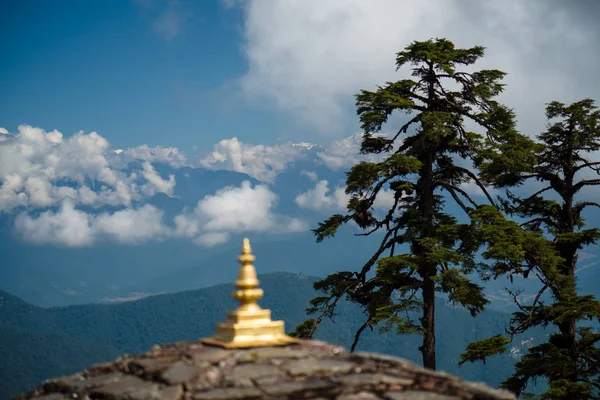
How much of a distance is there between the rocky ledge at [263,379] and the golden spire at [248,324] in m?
0.11

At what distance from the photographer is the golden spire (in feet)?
25.5

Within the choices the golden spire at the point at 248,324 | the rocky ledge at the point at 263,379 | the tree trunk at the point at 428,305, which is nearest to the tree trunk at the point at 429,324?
the tree trunk at the point at 428,305

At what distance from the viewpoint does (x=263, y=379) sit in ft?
22.6

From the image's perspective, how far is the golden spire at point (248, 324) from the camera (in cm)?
776

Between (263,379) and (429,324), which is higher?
(429,324)

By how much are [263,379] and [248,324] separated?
1.02 m

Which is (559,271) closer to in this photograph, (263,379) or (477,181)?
(477,181)

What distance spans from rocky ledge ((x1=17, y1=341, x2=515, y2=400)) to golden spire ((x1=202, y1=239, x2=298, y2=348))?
113 millimetres

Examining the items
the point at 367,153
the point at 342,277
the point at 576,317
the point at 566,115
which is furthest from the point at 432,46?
the point at 576,317

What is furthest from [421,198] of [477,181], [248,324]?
[248,324]

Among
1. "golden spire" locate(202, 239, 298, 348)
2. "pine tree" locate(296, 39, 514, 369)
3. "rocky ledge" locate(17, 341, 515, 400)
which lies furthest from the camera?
"pine tree" locate(296, 39, 514, 369)

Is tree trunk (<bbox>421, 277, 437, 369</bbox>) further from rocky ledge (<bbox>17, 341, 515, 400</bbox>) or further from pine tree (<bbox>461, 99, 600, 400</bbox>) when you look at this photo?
rocky ledge (<bbox>17, 341, 515, 400</bbox>)

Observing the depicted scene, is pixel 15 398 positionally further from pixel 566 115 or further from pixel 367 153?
pixel 566 115

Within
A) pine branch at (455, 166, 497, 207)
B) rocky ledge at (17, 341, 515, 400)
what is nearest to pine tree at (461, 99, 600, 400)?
pine branch at (455, 166, 497, 207)
